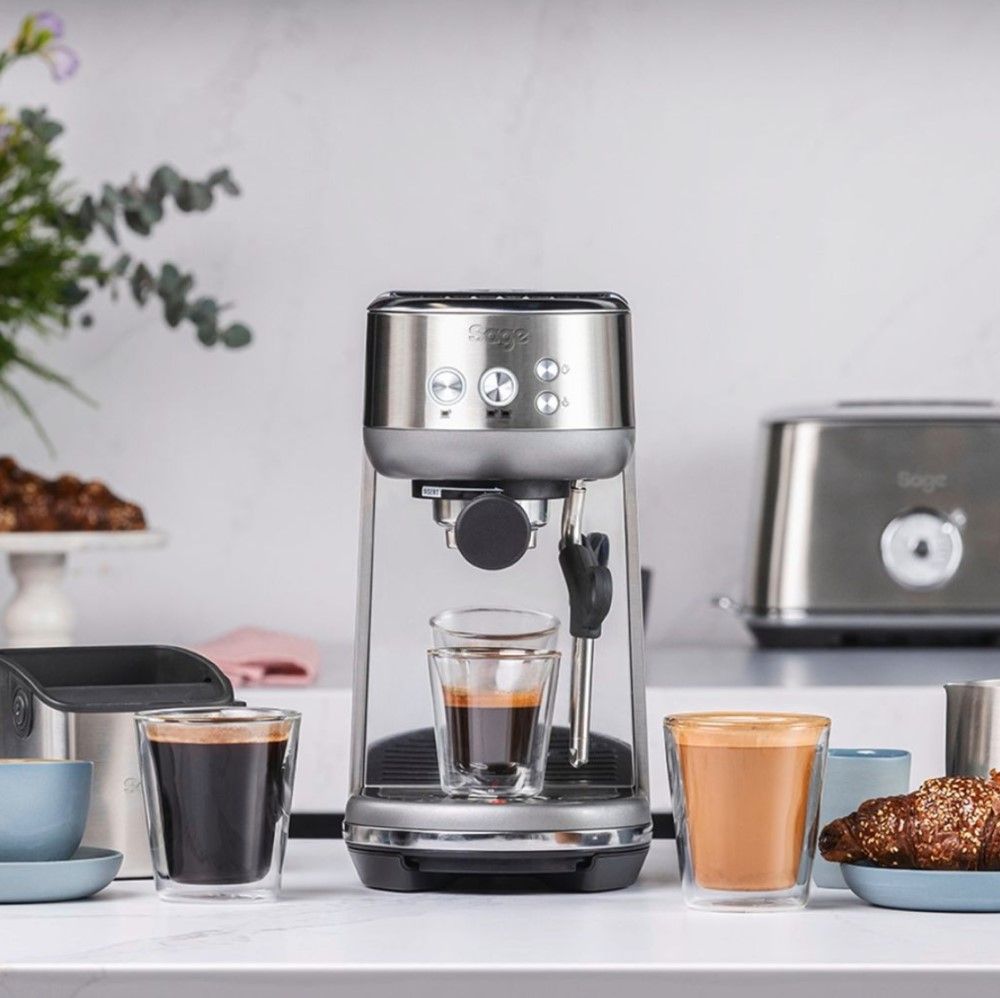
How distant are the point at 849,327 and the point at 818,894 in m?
1.43

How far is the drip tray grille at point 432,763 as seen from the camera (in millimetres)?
957

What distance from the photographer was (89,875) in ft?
2.80

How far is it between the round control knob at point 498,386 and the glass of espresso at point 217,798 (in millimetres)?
203

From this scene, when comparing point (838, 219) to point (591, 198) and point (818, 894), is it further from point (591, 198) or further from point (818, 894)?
point (818, 894)

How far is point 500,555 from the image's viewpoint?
923 mm

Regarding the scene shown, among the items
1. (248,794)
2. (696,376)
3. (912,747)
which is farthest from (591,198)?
(248,794)

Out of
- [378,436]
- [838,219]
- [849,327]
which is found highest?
[838,219]

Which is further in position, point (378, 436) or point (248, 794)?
point (378, 436)

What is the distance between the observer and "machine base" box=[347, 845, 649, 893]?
2.92 feet

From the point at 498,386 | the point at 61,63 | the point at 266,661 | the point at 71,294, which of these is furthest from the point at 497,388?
the point at 61,63

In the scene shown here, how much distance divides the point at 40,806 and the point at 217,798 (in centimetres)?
9

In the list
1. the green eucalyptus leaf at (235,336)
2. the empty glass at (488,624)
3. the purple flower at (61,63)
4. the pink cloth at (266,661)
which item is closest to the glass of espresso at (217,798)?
the empty glass at (488,624)

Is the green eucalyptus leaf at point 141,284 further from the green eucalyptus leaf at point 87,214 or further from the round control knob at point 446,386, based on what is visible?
the round control knob at point 446,386

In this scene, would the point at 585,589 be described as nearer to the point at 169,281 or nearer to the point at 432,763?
→ the point at 432,763
